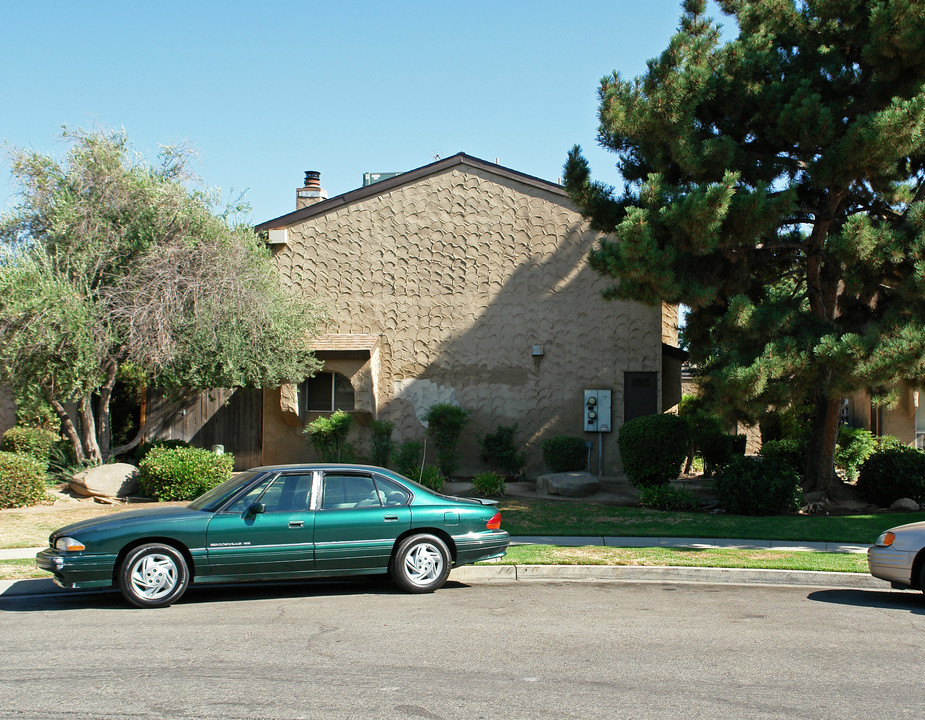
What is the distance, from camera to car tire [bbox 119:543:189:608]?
7.93 m

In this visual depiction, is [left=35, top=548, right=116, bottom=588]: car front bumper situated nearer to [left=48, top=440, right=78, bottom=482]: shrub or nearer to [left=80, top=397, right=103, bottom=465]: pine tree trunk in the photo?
[left=80, top=397, right=103, bottom=465]: pine tree trunk

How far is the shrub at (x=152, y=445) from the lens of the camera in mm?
17411

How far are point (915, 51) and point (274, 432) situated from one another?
1481 centimetres

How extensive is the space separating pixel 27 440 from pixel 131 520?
45.3ft

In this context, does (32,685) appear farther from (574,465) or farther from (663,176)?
(574,465)

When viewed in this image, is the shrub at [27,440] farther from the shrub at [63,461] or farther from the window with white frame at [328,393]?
the window with white frame at [328,393]

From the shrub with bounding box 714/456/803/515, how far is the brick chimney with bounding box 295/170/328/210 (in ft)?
43.3

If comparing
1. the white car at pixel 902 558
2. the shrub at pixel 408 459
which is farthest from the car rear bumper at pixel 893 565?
the shrub at pixel 408 459

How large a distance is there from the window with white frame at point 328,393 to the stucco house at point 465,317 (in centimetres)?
3

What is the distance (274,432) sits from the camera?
781 inches

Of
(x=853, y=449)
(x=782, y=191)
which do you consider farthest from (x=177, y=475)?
(x=853, y=449)

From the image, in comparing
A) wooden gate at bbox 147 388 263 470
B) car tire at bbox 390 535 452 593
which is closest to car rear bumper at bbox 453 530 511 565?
car tire at bbox 390 535 452 593

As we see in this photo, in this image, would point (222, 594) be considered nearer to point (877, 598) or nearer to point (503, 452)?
point (877, 598)

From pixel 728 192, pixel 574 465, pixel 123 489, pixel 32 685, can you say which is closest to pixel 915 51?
pixel 728 192
